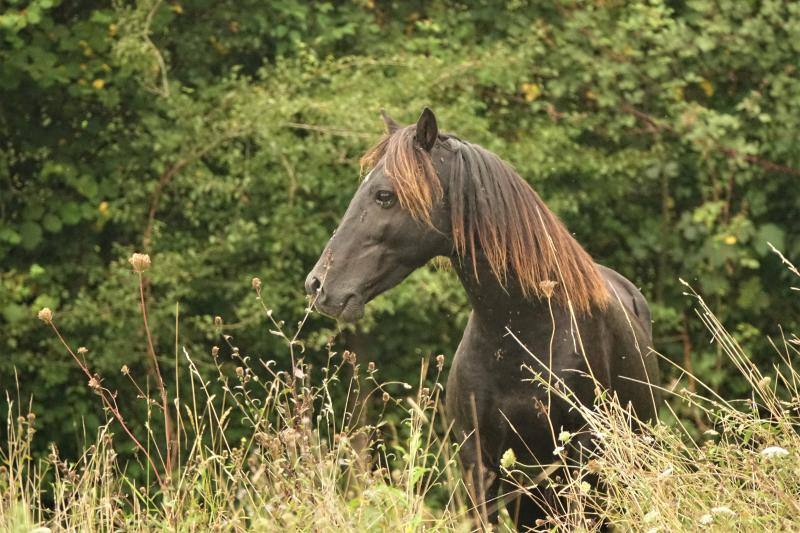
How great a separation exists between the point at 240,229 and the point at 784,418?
5550 millimetres

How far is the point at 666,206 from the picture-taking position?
387 inches

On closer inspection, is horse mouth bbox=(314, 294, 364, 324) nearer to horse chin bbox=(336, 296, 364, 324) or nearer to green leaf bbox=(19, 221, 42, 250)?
horse chin bbox=(336, 296, 364, 324)

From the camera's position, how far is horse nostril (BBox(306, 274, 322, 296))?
4.20 metres

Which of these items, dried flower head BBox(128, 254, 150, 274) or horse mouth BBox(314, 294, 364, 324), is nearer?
dried flower head BBox(128, 254, 150, 274)

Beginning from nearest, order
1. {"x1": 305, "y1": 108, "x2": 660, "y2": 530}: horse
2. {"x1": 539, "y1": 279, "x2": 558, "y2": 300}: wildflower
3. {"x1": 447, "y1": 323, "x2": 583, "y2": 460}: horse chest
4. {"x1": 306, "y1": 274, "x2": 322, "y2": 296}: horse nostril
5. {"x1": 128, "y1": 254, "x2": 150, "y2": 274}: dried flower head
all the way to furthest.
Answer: {"x1": 128, "y1": 254, "x2": 150, "y2": 274}: dried flower head
{"x1": 539, "y1": 279, "x2": 558, "y2": 300}: wildflower
{"x1": 306, "y1": 274, "x2": 322, "y2": 296}: horse nostril
{"x1": 305, "y1": 108, "x2": 660, "y2": 530}: horse
{"x1": 447, "y1": 323, "x2": 583, "y2": 460}: horse chest

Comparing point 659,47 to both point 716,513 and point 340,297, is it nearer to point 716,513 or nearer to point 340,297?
point 340,297

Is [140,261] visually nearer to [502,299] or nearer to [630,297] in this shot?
[502,299]

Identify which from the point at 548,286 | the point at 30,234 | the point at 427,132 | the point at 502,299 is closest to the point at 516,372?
the point at 502,299

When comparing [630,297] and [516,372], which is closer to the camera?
[516,372]

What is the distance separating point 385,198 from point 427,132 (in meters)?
0.27

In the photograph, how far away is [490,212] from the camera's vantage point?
4.43 m

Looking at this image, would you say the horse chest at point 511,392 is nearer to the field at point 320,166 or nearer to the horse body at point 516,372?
the horse body at point 516,372

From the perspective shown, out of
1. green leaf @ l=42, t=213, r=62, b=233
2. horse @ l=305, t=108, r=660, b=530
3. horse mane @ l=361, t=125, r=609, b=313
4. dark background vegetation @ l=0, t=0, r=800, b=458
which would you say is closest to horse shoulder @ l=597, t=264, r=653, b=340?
horse @ l=305, t=108, r=660, b=530

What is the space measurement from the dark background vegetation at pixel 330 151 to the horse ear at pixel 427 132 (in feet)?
12.9
